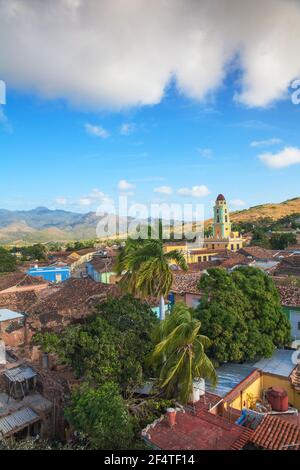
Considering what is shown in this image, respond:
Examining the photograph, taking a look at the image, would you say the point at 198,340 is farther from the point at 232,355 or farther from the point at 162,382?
the point at 232,355

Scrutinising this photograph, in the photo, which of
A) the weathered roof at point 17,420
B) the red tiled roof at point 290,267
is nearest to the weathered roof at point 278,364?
the weathered roof at point 17,420

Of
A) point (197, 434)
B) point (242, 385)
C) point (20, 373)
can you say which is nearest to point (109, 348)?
point (197, 434)

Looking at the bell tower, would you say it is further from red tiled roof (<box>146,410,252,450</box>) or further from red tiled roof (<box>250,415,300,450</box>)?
red tiled roof (<box>146,410,252,450</box>)

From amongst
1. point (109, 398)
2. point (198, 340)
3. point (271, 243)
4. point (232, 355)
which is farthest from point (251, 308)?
point (271, 243)

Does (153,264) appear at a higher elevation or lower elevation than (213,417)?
higher

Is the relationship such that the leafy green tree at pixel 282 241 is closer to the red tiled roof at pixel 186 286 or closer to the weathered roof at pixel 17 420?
the red tiled roof at pixel 186 286

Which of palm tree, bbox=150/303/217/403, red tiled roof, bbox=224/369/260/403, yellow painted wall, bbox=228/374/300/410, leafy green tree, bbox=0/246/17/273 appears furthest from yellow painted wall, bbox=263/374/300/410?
leafy green tree, bbox=0/246/17/273
